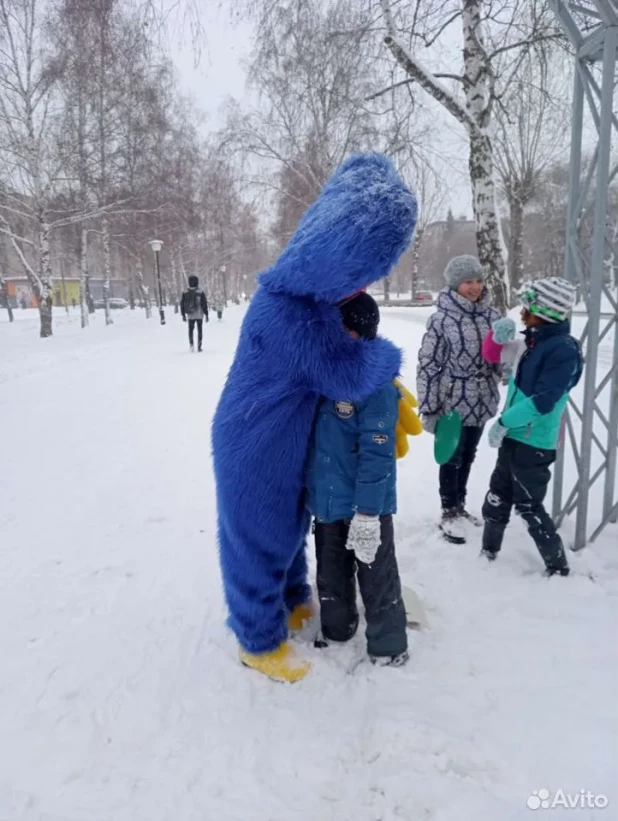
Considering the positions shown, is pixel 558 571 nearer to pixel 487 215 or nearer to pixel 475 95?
pixel 487 215

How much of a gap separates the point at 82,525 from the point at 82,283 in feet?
64.8

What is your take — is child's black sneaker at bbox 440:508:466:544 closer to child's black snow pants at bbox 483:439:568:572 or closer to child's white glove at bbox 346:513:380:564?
child's black snow pants at bbox 483:439:568:572

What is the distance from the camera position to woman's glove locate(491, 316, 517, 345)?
9.95 ft

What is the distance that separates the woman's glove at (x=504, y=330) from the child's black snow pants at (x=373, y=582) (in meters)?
1.49

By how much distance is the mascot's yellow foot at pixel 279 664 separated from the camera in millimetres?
2160

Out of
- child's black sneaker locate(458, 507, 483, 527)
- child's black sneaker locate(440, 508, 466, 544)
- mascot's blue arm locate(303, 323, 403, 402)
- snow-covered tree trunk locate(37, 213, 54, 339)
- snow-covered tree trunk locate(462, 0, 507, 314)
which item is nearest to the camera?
mascot's blue arm locate(303, 323, 403, 402)

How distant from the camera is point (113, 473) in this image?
4.64 metres

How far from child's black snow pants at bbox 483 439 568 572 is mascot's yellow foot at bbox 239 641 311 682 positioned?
1.44m

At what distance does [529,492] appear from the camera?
2.75 metres

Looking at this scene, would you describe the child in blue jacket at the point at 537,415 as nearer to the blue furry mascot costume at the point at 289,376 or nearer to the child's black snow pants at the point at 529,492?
the child's black snow pants at the point at 529,492

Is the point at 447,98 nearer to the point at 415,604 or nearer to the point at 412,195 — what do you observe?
the point at 412,195

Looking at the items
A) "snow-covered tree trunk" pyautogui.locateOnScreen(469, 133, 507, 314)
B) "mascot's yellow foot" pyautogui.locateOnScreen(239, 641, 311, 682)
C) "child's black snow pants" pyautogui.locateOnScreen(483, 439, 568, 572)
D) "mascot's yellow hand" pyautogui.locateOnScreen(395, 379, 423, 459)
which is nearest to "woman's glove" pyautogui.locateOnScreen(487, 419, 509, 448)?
"child's black snow pants" pyautogui.locateOnScreen(483, 439, 568, 572)

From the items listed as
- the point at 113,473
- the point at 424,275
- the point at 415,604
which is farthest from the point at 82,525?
the point at 424,275

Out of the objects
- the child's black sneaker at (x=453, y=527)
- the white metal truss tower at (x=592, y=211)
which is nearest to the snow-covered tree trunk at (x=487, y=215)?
the white metal truss tower at (x=592, y=211)
